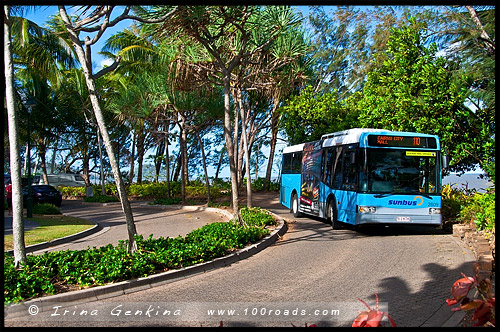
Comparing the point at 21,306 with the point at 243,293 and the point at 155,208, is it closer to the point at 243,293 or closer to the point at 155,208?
the point at 243,293

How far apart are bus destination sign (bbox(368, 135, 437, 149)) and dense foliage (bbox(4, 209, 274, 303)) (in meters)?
5.36

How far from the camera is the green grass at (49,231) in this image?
1320 centimetres

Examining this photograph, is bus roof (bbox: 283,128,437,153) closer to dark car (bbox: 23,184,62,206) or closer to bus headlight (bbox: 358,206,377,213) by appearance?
bus headlight (bbox: 358,206,377,213)

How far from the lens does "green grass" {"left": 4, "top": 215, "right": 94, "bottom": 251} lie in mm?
13202

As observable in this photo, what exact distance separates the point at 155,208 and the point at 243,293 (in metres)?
21.0

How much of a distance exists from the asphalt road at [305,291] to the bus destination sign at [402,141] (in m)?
2.99

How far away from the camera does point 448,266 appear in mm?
9367

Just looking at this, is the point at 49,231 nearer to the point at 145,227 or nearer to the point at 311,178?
the point at 145,227

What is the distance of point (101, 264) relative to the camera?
26.7ft

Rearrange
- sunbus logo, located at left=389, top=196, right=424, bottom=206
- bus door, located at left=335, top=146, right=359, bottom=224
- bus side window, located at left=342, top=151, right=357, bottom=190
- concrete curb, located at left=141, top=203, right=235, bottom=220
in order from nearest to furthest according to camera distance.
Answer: sunbus logo, located at left=389, top=196, right=424, bottom=206 < bus door, located at left=335, top=146, right=359, bottom=224 < bus side window, located at left=342, top=151, right=357, bottom=190 < concrete curb, located at left=141, top=203, right=235, bottom=220

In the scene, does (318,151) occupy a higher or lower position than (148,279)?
higher

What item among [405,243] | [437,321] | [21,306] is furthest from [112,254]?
[405,243]

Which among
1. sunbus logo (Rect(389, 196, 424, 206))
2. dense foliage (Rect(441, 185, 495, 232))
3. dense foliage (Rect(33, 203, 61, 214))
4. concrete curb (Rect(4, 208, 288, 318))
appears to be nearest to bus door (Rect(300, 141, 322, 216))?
sunbus logo (Rect(389, 196, 424, 206))

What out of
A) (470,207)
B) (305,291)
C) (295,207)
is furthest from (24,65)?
(305,291)
